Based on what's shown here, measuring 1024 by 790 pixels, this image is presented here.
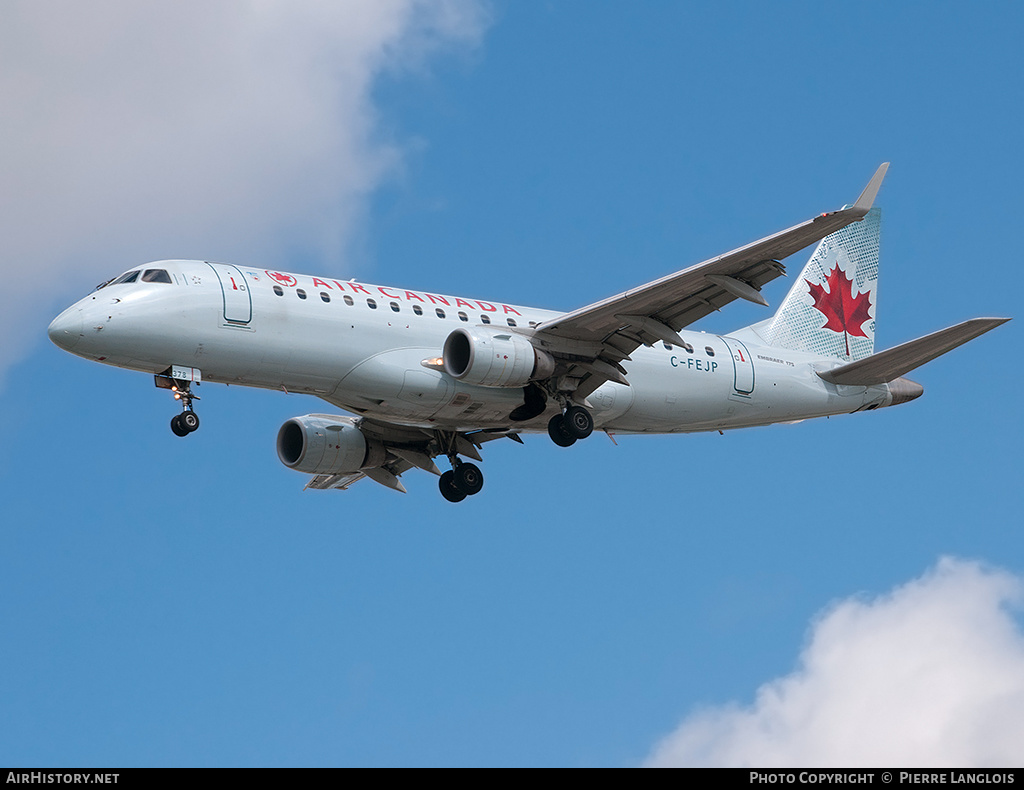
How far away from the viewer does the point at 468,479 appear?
36750mm

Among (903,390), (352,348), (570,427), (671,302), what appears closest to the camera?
(352,348)

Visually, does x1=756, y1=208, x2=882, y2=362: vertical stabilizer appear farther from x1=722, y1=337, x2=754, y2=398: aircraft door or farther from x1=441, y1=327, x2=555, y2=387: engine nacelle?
x1=441, y1=327, x2=555, y2=387: engine nacelle

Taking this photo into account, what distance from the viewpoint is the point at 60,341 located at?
29.1 meters

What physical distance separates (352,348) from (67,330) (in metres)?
5.93

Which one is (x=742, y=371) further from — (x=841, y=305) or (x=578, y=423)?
(x=841, y=305)

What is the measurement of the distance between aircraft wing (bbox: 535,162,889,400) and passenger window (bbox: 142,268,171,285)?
8488 millimetres

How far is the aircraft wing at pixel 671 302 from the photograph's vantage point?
29250 millimetres

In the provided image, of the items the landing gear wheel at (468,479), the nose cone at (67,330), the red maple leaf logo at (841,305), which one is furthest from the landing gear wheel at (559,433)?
the nose cone at (67,330)

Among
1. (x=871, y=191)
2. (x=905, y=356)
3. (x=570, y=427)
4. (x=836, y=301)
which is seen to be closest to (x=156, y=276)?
(x=570, y=427)

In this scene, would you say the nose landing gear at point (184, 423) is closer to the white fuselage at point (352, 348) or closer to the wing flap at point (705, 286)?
the white fuselage at point (352, 348)

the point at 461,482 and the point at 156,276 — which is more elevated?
the point at 156,276
